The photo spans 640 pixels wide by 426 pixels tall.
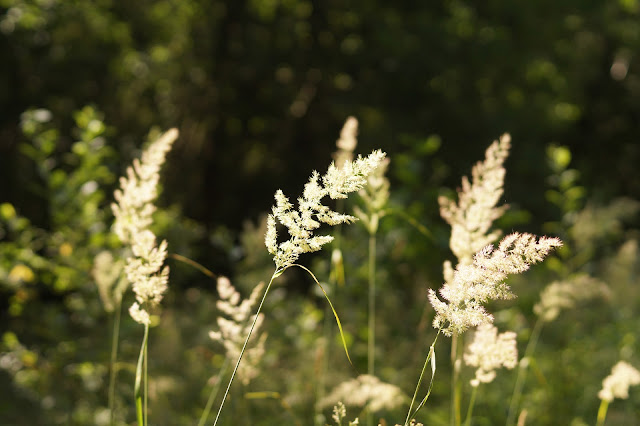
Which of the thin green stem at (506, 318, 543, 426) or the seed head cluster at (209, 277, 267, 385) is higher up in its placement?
the thin green stem at (506, 318, 543, 426)

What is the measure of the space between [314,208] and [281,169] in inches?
253

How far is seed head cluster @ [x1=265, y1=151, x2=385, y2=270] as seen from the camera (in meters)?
0.98

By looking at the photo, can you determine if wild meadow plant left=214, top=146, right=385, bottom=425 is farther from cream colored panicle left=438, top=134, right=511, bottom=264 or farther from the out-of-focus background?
the out-of-focus background

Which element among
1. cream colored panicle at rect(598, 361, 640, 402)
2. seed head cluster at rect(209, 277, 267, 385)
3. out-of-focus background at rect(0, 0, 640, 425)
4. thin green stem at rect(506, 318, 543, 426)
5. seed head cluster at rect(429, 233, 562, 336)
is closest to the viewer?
seed head cluster at rect(429, 233, 562, 336)

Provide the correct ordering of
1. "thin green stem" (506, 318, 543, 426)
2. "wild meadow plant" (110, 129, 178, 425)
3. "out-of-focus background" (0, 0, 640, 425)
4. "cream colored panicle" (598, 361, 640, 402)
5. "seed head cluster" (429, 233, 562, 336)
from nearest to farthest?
"seed head cluster" (429, 233, 562, 336) < "wild meadow plant" (110, 129, 178, 425) < "cream colored panicle" (598, 361, 640, 402) < "thin green stem" (506, 318, 543, 426) < "out-of-focus background" (0, 0, 640, 425)

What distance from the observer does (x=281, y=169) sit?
7.40 metres

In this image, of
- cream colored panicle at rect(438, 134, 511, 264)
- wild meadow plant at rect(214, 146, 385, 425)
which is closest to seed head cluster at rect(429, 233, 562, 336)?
wild meadow plant at rect(214, 146, 385, 425)

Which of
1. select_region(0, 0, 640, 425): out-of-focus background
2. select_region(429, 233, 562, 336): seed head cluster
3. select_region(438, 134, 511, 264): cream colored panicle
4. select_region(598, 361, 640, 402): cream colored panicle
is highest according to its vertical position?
select_region(0, 0, 640, 425): out-of-focus background

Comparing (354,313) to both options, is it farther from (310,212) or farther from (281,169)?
(281,169)

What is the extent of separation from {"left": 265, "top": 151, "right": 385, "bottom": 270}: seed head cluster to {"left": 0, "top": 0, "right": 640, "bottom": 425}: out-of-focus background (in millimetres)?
1347

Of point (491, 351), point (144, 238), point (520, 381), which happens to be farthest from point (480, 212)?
point (520, 381)

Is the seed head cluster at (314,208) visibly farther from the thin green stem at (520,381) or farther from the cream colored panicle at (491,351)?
the thin green stem at (520,381)

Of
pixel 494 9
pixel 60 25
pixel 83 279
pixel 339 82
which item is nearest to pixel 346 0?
pixel 339 82

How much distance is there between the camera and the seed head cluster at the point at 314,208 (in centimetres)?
98
